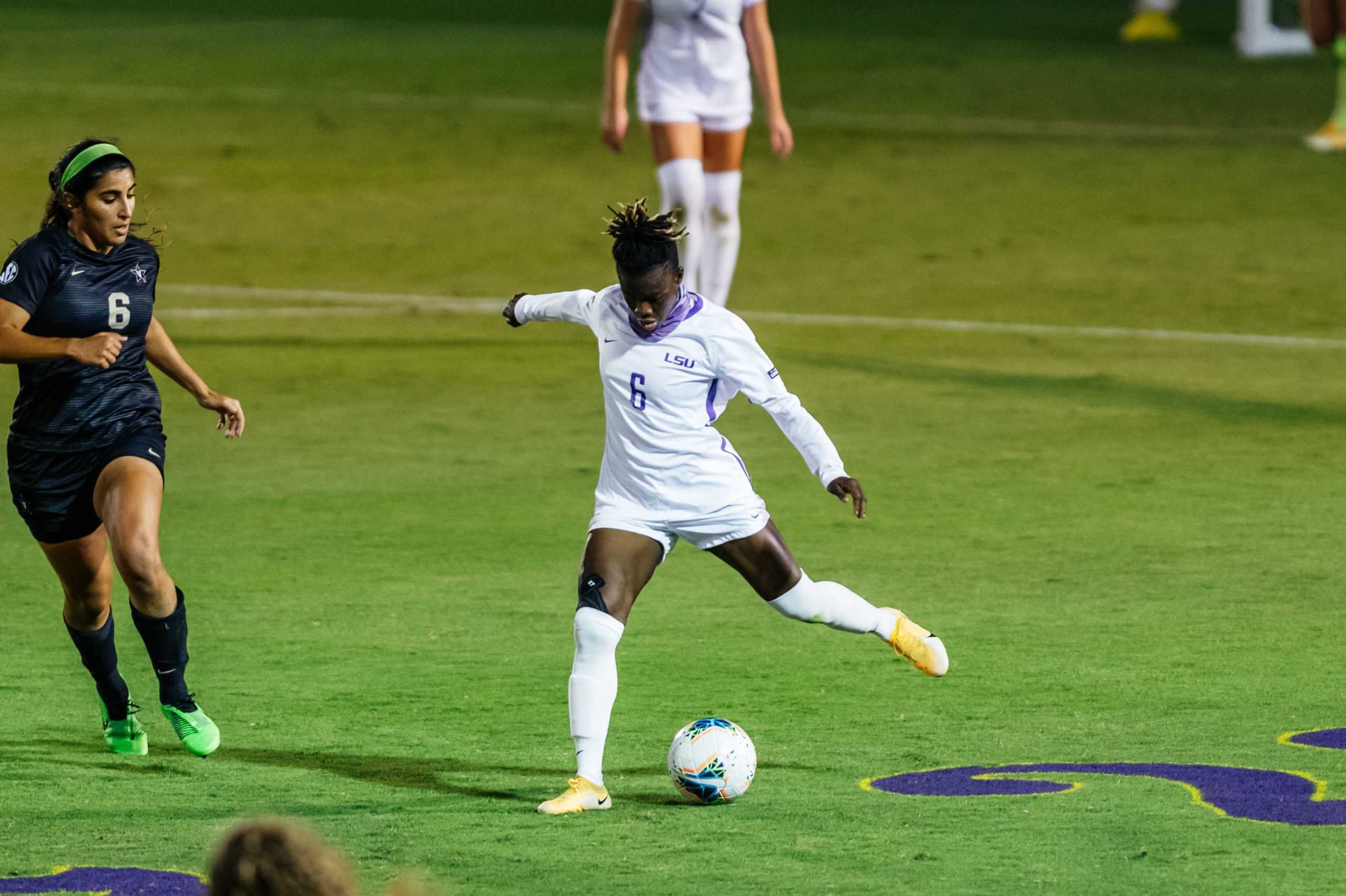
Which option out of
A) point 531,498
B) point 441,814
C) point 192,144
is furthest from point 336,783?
point 192,144

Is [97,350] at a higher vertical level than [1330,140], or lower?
higher

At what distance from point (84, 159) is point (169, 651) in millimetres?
1460

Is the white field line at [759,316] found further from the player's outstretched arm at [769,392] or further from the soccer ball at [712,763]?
the soccer ball at [712,763]

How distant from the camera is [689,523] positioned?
689 centimetres

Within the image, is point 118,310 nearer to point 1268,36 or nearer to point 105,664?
point 105,664

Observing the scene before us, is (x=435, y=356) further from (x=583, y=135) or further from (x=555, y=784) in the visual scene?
(x=583, y=135)

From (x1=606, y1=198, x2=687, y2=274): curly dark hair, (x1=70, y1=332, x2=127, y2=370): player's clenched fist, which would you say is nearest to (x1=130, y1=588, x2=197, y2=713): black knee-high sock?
(x1=70, y1=332, x2=127, y2=370): player's clenched fist

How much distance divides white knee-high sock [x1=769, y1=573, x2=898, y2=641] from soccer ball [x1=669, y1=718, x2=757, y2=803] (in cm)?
58

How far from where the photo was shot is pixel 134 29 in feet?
134

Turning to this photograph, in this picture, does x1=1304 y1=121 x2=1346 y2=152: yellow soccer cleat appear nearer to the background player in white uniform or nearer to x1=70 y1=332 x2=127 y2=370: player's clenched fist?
the background player in white uniform

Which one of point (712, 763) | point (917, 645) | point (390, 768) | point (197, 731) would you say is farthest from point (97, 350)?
point (917, 645)

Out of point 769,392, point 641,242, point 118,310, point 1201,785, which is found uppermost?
point 641,242

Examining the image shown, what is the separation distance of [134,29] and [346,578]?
33120 mm

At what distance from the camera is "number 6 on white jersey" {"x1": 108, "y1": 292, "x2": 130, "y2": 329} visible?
7.21m
